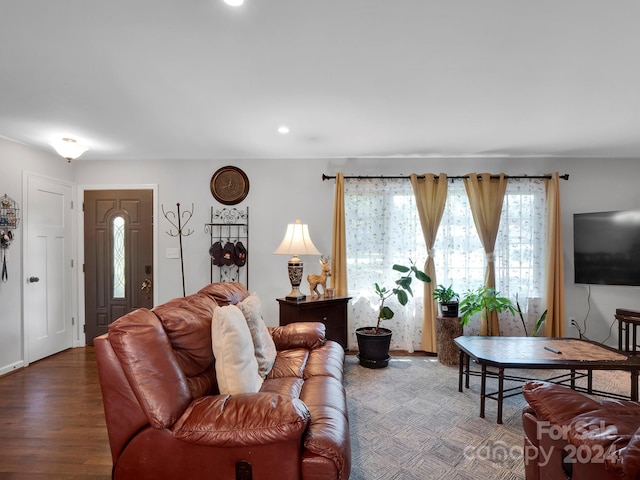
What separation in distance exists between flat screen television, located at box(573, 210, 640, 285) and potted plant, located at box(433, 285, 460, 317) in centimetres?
156

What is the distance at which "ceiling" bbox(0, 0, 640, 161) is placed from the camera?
1.68m

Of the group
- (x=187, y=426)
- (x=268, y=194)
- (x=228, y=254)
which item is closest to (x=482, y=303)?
(x=268, y=194)

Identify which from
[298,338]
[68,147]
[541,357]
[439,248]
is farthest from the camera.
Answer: [439,248]

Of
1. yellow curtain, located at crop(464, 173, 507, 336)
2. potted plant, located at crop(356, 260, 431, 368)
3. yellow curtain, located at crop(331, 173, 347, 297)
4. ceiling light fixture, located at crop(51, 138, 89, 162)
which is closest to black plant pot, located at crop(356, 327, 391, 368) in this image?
potted plant, located at crop(356, 260, 431, 368)

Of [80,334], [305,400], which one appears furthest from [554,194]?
[80,334]

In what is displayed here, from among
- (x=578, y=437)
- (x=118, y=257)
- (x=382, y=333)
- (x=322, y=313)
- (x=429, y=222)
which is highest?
(x=429, y=222)

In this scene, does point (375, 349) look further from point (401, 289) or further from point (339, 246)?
point (339, 246)

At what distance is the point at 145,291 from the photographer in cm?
446

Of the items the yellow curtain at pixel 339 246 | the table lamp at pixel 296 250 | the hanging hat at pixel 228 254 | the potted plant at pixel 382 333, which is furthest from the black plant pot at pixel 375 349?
the hanging hat at pixel 228 254

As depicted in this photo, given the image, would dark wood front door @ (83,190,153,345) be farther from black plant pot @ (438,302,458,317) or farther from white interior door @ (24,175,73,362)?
black plant pot @ (438,302,458,317)

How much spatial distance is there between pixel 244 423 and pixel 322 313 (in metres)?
2.37

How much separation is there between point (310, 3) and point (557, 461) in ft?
7.11

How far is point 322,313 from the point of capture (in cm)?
372

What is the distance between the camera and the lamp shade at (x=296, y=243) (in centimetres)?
374
